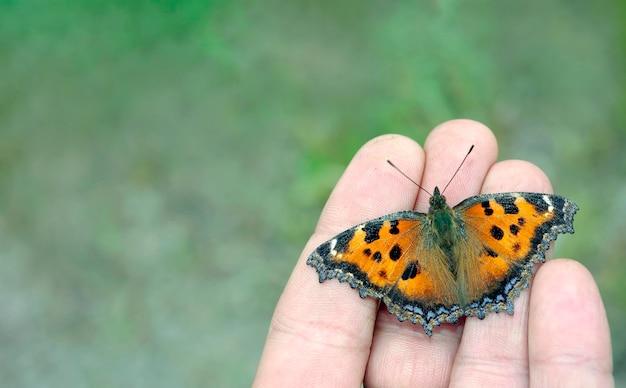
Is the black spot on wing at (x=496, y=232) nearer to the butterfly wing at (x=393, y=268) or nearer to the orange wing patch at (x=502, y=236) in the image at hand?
the orange wing patch at (x=502, y=236)

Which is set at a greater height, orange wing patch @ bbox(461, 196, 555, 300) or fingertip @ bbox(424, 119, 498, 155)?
fingertip @ bbox(424, 119, 498, 155)

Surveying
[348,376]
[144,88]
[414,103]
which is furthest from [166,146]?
[348,376]

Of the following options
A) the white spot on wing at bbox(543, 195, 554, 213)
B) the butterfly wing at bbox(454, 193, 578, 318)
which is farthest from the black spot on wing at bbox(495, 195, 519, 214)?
the white spot on wing at bbox(543, 195, 554, 213)

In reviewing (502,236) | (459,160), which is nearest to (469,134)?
(459,160)

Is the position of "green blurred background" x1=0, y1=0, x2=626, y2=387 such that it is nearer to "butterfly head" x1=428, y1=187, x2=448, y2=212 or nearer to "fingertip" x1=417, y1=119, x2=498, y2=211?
"fingertip" x1=417, y1=119, x2=498, y2=211

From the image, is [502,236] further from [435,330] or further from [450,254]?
[435,330]

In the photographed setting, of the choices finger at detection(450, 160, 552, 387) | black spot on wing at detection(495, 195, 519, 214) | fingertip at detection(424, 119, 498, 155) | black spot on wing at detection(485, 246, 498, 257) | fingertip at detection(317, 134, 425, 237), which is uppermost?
fingertip at detection(424, 119, 498, 155)

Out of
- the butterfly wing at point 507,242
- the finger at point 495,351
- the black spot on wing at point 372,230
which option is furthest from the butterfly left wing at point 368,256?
the finger at point 495,351

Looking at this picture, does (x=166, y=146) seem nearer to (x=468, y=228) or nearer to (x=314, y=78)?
(x=314, y=78)
